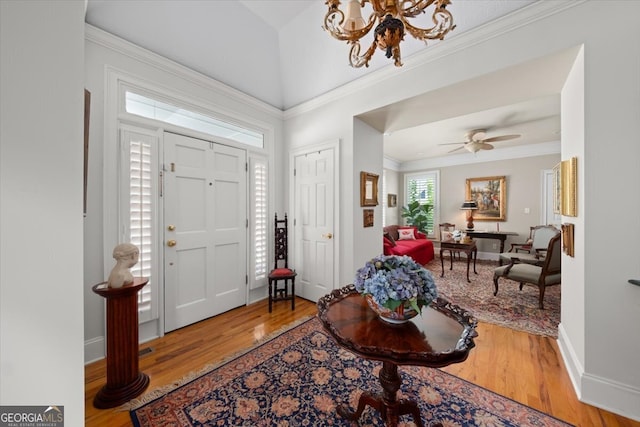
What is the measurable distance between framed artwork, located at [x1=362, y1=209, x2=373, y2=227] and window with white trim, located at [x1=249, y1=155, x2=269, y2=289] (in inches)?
55.6

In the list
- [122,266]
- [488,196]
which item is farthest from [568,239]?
[488,196]

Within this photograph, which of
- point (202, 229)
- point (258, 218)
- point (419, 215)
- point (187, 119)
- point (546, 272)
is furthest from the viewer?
point (419, 215)

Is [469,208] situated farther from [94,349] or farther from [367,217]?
[94,349]

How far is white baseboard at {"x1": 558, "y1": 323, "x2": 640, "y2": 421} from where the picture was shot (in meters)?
1.56

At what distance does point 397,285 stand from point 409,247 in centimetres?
448

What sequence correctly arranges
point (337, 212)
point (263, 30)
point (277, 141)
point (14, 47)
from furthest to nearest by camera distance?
point (277, 141)
point (337, 212)
point (263, 30)
point (14, 47)

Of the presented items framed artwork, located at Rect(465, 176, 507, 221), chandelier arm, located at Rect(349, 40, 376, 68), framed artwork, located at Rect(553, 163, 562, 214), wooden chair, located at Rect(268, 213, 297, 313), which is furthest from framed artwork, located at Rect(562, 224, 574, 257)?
framed artwork, located at Rect(465, 176, 507, 221)

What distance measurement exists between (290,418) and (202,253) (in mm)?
1981

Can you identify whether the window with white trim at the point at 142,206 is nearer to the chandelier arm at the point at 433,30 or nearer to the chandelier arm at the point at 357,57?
the chandelier arm at the point at 357,57

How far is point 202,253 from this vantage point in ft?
9.40

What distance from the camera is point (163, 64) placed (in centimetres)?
250

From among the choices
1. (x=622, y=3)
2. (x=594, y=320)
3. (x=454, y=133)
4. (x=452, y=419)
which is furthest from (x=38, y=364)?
(x=454, y=133)

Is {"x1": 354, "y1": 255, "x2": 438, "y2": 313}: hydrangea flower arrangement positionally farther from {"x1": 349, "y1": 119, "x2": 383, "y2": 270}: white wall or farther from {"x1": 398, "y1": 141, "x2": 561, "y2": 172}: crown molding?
{"x1": 398, "y1": 141, "x2": 561, "y2": 172}: crown molding

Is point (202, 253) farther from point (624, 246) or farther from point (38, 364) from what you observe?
point (624, 246)
